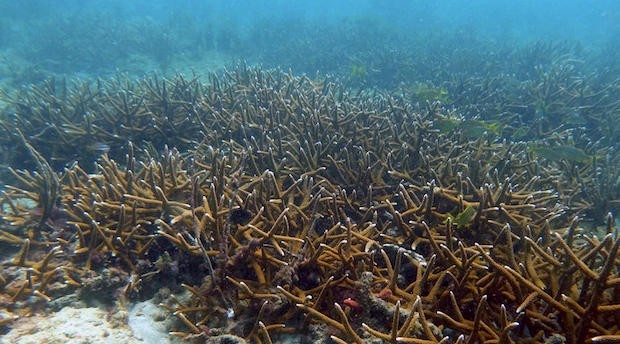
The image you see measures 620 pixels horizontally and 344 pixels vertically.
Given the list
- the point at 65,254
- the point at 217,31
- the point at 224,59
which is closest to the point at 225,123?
the point at 65,254

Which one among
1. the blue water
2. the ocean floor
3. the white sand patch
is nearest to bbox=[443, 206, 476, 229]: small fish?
the ocean floor

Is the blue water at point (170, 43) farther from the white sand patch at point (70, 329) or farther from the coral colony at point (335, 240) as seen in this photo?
the white sand patch at point (70, 329)

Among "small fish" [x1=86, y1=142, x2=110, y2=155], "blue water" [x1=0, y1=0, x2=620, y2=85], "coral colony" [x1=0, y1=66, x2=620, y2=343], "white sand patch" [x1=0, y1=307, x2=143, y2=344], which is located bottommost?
"white sand patch" [x1=0, y1=307, x2=143, y2=344]

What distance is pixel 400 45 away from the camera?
15.8 m

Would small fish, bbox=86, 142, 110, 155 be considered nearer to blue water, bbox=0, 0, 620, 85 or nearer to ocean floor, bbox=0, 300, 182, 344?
ocean floor, bbox=0, 300, 182, 344

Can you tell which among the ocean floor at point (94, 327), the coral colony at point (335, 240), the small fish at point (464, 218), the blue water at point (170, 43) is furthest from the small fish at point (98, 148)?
the blue water at point (170, 43)

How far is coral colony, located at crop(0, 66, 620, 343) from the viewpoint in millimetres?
2186

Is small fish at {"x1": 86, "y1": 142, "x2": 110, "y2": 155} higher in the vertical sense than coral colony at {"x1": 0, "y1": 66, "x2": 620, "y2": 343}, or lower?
higher

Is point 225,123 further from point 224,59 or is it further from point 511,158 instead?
point 224,59

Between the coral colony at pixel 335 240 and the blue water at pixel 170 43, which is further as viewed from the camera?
the blue water at pixel 170 43

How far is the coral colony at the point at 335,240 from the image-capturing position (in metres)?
2.19

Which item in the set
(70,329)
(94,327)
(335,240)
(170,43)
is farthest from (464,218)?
(170,43)

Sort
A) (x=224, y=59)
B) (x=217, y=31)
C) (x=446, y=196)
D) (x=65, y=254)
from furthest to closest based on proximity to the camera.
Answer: (x=217, y=31)
(x=224, y=59)
(x=446, y=196)
(x=65, y=254)

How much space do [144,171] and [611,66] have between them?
16.4 meters
